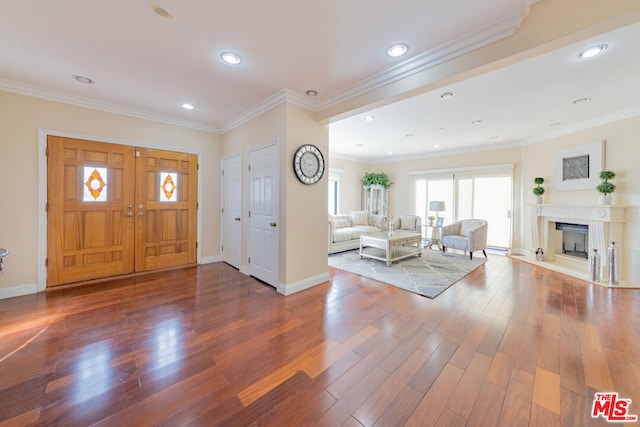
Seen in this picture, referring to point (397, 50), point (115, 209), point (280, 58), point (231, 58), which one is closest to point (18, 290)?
point (115, 209)

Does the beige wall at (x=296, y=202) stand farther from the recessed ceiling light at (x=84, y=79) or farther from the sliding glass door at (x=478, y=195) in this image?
the sliding glass door at (x=478, y=195)

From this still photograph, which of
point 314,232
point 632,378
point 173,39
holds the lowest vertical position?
point 632,378

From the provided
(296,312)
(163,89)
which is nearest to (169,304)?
(296,312)

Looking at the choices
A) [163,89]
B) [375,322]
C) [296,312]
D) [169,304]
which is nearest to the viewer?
[375,322]

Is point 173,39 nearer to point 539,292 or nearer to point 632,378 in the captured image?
point 632,378

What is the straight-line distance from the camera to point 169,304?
2838 millimetres

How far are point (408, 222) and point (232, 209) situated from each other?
14.9 feet

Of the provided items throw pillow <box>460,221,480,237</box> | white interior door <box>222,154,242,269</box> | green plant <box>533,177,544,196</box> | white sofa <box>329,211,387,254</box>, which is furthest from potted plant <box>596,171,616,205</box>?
white interior door <box>222,154,242,269</box>

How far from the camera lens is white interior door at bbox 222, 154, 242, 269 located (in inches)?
166

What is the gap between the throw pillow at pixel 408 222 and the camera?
21.2 ft

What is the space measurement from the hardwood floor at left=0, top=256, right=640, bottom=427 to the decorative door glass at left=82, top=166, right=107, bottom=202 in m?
1.32

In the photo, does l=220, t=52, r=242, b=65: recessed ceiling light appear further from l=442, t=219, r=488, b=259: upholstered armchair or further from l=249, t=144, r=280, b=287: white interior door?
l=442, t=219, r=488, b=259: upholstered armchair

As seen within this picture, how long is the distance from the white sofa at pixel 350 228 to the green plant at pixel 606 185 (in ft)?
13.0

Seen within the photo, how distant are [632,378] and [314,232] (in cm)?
305
